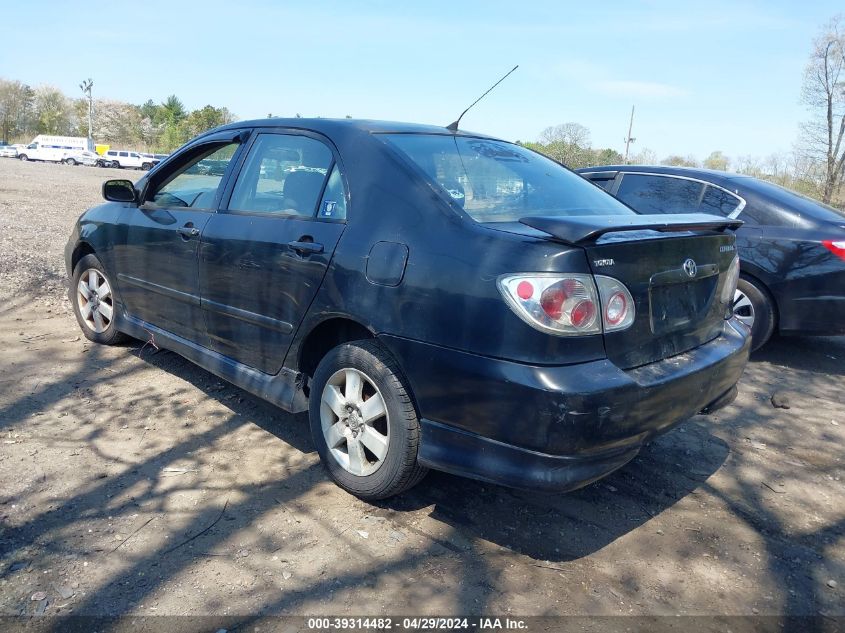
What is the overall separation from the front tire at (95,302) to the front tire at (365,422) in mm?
2515

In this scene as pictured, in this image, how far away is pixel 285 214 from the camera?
11.3ft

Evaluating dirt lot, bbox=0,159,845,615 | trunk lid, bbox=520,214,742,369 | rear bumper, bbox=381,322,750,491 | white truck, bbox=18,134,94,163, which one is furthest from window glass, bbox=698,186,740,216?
white truck, bbox=18,134,94,163

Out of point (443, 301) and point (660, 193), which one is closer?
point (443, 301)

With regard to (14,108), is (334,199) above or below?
below

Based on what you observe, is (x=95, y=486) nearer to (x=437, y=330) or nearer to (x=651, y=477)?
(x=437, y=330)

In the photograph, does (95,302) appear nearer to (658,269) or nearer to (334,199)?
(334,199)

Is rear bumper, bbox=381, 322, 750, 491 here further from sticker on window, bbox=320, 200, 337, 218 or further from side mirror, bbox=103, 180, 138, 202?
side mirror, bbox=103, 180, 138, 202

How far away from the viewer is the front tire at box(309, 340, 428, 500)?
9.30 feet

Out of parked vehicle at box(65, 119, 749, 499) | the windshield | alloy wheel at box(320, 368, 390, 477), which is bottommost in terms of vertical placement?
alloy wheel at box(320, 368, 390, 477)

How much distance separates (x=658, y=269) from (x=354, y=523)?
171 centimetres

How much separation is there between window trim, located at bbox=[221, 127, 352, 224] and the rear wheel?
375cm

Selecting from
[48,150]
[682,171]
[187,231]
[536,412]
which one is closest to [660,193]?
[682,171]

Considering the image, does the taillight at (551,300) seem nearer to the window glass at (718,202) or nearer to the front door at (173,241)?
the front door at (173,241)

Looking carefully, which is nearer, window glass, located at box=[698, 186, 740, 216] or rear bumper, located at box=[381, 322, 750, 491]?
rear bumper, located at box=[381, 322, 750, 491]
